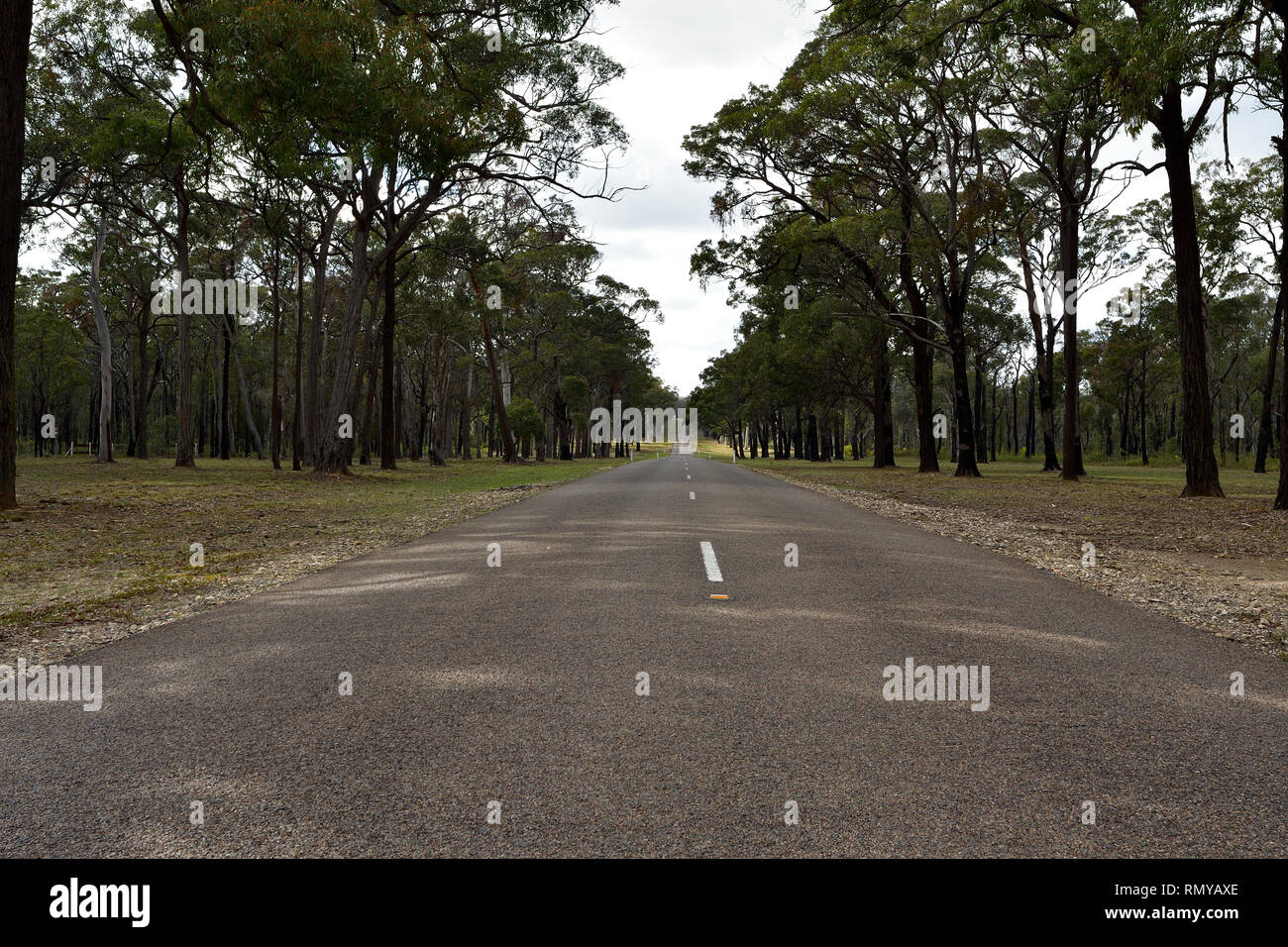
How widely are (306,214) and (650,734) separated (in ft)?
101

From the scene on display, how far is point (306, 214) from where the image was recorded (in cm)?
2991

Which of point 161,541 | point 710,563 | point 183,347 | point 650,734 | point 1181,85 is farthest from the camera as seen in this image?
point 183,347

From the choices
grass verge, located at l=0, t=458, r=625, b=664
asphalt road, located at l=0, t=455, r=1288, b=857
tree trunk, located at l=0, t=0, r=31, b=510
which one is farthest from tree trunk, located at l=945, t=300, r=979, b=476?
tree trunk, located at l=0, t=0, r=31, b=510

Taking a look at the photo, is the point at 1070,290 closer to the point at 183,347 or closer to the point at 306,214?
the point at 306,214

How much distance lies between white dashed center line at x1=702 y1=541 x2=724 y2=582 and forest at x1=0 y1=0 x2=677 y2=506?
32.0ft

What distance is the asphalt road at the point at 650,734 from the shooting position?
115 inches

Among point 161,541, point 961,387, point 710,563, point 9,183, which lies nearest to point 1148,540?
point 710,563

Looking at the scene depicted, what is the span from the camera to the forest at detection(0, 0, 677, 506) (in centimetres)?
1387

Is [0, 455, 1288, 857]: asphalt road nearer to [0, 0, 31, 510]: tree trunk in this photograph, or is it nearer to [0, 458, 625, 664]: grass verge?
[0, 458, 625, 664]: grass verge

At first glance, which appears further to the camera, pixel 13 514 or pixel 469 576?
pixel 13 514
